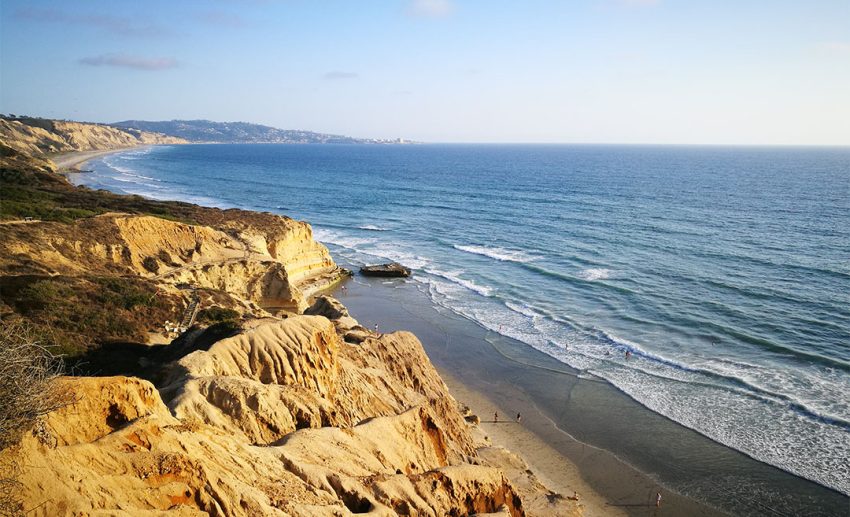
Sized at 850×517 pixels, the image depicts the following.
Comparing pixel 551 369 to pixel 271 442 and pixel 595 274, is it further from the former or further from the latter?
pixel 271 442

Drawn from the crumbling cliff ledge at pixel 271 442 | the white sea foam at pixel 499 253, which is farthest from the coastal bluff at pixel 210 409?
the white sea foam at pixel 499 253

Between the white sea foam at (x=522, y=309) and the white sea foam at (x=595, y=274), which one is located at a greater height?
the white sea foam at (x=595, y=274)

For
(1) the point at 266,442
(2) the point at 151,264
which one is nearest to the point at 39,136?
(2) the point at 151,264

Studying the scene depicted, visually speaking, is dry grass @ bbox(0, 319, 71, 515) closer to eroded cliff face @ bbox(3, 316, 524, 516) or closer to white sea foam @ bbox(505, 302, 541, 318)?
eroded cliff face @ bbox(3, 316, 524, 516)

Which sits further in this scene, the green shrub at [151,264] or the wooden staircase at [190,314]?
the green shrub at [151,264]

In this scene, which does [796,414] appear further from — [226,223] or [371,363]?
[226,223]

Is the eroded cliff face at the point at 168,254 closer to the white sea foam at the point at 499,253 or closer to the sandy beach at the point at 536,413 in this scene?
the sandy beach at the point at 536,413
